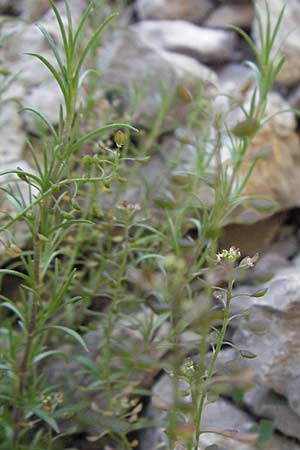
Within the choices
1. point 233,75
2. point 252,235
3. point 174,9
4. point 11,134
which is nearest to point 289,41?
point 233,75

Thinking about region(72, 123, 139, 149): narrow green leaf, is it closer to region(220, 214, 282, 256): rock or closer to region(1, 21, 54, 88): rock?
region(220, 214, 282, 256): rock

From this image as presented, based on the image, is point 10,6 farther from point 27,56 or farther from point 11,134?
point 11,134

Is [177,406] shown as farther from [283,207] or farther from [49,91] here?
[49,91]

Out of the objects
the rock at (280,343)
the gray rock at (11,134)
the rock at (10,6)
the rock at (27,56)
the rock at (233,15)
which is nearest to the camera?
the rock at (280,343)

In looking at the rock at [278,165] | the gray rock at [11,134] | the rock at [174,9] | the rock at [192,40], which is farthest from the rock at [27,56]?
the rock at [278,165]

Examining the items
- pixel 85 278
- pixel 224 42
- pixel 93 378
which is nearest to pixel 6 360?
pixel 93 378

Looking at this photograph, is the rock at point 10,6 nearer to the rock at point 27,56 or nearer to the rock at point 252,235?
the rock at point 27,56
